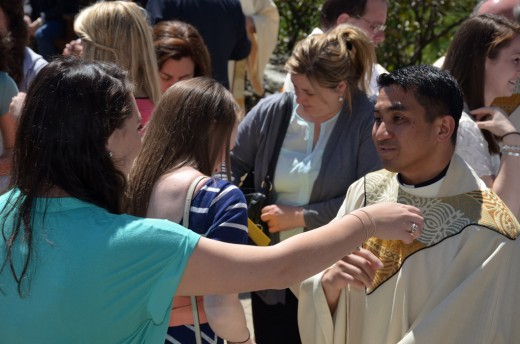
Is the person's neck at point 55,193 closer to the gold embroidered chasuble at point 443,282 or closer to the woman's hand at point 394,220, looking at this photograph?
the woman's hand at point 394,220

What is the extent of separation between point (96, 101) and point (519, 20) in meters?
3.31

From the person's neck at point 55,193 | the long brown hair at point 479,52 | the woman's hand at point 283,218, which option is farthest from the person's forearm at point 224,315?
the long brown hair at point 479,52

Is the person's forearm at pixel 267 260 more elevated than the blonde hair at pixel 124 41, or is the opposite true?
the person's forearm at pixel 267 260

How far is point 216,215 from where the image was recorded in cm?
266

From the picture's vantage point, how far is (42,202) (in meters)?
2.10

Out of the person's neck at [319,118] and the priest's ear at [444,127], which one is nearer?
the priest's ear at [444,127]

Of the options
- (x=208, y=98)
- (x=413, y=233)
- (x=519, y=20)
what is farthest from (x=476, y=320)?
(x=519, y=20)

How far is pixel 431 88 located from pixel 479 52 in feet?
3.99

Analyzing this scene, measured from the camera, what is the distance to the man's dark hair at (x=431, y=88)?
2.99m

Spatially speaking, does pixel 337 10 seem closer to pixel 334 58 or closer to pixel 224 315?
pixel 334 58

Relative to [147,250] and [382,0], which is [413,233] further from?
[382,0]

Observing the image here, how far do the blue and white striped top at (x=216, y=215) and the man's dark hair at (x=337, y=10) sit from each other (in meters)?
2.72

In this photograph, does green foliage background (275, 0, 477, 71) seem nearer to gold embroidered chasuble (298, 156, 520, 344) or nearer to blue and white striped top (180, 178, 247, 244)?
gold embroidered chasuble (298, 156, 520, 344)

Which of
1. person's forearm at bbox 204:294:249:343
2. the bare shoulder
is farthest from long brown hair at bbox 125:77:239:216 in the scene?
person's forearm at bbox 204:294:249:343
